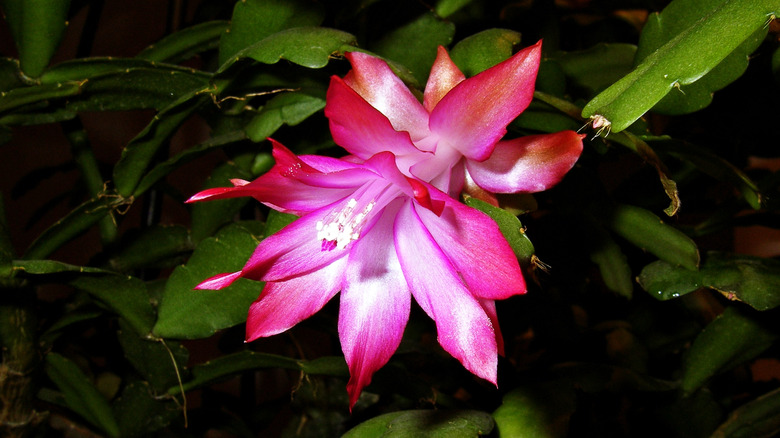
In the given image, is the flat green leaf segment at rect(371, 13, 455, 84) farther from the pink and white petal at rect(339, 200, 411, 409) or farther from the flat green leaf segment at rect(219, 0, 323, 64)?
the pink and white petal at rect(339, 200, 411, 409)

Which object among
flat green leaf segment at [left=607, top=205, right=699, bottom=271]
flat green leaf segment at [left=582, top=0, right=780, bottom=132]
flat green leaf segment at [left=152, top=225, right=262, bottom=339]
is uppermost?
flat green leaf segment at [left=582, top=0, right=780, bottom=132]

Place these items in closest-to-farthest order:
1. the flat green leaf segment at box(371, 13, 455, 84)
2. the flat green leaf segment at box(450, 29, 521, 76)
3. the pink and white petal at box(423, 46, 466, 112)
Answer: the pink and white petal at box(423, 46, 466, 112), the flat green leaf segment at box(450, 29, 521, 76), the flat green leaf segment at box(371, 13, 455, 84)

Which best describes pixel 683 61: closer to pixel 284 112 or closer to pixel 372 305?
pixel 372 305

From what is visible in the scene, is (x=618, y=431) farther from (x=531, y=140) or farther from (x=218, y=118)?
(x=218, y=118)

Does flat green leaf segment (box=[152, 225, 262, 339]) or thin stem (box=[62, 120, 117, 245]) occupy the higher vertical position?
thin stem (box=[62, 120, 117, 245])

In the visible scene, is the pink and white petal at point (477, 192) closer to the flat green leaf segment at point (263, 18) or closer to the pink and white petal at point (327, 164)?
the pink and white petal at point (327, 164)

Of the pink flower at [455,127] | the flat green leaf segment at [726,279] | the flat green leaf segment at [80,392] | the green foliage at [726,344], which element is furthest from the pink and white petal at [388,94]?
the flat green leaf segment at [80,392]

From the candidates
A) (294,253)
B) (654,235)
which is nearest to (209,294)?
(294,253)

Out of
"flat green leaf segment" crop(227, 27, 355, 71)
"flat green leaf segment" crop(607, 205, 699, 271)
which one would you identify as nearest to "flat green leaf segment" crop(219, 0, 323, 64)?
"flat green leaf segment" crop(227, 27, 355, 71)
